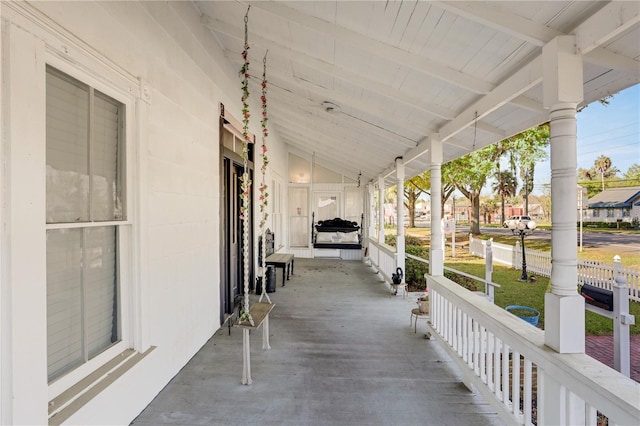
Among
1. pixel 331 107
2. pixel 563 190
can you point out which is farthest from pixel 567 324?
pixel 331 107

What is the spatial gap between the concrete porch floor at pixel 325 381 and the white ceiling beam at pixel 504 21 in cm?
244

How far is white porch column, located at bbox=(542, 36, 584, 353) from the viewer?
1647mm

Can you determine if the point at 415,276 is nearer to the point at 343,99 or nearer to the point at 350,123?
the point at 350,123

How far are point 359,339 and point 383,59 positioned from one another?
294 centimetres

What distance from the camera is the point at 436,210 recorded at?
3920 millimetres

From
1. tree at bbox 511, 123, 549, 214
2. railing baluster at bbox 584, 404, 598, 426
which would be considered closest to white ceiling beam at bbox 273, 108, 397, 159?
railing baluster at bbox 584, 404, 598, 426

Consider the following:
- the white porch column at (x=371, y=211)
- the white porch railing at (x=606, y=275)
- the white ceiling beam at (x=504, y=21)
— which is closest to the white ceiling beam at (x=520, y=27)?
the white ceiling beam at (x=504, y=21)

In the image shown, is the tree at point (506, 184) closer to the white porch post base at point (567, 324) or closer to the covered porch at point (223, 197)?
the covered porch at point (223, 197)

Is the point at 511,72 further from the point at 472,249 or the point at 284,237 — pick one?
the point at 472,249

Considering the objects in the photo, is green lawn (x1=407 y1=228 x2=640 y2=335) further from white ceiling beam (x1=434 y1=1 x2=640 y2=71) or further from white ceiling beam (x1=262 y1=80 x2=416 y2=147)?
white ceiling beam (x1=434 y1=1 x2=640 y2=71)

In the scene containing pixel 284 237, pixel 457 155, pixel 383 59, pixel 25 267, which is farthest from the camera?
pixel 284 237

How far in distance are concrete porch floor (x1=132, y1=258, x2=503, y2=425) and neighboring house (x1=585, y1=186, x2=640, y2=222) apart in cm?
2385

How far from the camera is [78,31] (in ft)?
5.57

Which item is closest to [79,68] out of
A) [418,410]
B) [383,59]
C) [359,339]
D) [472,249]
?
[383,59]
